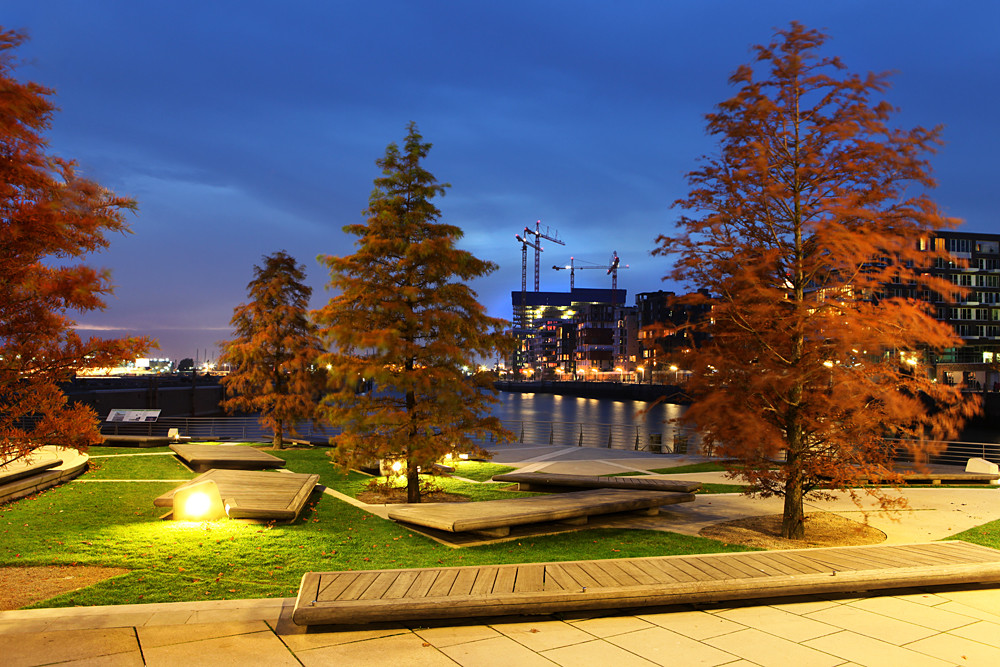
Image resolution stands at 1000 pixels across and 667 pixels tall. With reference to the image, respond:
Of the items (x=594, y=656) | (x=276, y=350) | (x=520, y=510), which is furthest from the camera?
(x=276, y=350)

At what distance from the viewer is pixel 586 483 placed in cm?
1352

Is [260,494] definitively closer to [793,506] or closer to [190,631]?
[190,631]

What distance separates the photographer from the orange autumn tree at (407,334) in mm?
13016

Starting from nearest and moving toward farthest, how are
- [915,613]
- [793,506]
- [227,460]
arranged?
[915,613]
[793,506]
[227,460]

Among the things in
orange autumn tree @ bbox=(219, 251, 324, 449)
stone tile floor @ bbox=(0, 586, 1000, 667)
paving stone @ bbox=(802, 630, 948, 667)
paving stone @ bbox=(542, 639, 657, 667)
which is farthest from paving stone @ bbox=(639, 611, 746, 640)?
orange autumn tree @ bbox=(219, 251, 324, 449)

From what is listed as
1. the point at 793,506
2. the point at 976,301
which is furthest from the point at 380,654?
the point at 976,301

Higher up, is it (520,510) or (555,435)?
(520,510)

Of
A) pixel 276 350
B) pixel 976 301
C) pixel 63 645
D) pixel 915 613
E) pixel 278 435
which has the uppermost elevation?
pixel 976 301

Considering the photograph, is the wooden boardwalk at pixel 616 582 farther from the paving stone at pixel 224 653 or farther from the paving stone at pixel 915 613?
the paving stone at pixel 224 653

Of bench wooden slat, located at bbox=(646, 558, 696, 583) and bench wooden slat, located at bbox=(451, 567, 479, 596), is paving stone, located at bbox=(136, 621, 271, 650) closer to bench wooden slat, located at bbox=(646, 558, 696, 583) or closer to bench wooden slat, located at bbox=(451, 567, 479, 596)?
bench wooden slat, located at bbox=(451, 567, 479, 596)

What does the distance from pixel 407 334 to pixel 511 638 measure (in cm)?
853

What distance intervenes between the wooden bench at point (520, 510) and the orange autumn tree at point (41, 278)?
14.5ft

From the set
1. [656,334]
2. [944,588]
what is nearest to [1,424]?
[656,334]

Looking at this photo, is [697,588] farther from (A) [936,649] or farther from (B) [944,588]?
(B) [944,588]
